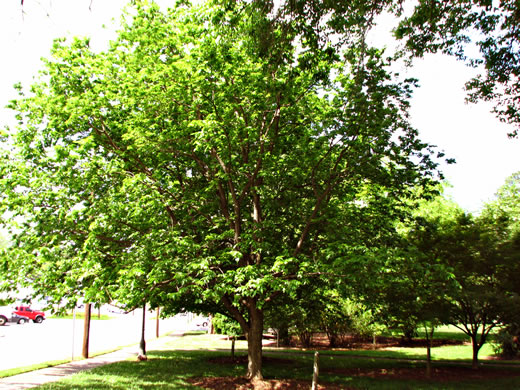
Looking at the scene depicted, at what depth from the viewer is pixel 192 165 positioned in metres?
12.2

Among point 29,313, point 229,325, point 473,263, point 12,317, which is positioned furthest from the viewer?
point 29,313

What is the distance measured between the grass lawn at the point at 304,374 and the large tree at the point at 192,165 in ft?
8.57

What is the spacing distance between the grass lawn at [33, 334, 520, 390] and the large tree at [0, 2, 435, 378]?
2614 mm

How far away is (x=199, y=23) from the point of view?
37.1 ft

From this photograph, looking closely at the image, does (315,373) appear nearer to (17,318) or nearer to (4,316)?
(4,316)

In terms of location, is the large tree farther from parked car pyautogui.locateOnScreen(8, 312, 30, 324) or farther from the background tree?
parked car pyautogui.locateOnScreen(8, 312, 30, 324)

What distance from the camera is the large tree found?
9297 millimetres

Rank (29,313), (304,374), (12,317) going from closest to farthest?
1. (304,374)
2. (12,317)
3. (29,313)

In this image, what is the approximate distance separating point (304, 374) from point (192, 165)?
8784 millimetres

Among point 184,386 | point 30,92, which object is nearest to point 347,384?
point 184,386

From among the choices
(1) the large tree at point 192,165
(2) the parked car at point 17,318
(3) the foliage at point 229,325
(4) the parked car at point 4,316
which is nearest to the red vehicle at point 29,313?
(2) the parked car at point 17,318

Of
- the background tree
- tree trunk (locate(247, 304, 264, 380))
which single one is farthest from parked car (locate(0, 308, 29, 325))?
the background tree

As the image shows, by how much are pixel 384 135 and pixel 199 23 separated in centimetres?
665

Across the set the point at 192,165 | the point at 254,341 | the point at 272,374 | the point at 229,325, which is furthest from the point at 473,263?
the point at 229,325
